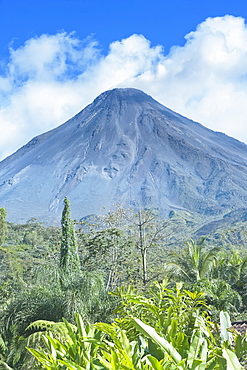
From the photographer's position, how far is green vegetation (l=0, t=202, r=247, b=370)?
3.68 feet

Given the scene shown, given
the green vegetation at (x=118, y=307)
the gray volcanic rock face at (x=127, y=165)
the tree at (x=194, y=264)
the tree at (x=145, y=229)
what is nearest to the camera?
the green vegetation at (x=118, y=307)

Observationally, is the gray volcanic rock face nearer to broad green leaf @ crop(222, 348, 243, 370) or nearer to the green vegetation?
the green vegetation

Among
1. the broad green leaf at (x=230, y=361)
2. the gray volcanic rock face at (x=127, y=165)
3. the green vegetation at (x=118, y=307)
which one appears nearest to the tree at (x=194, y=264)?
the green vegetation at (x=118, y=307)

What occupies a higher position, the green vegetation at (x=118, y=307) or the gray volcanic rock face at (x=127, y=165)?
the gray volcanic rock face at (x=127, y=165)

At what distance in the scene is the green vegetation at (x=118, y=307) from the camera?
1.12 metres

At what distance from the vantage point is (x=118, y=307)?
2.08m

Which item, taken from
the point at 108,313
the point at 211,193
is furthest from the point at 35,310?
the point at 211,193

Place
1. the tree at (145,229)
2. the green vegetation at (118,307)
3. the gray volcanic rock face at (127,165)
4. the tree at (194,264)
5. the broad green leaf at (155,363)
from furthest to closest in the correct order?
1. the gray volcanic rock face at (127,165)
2. the tree at (145,229)
3. the tree at (194,264)
4. the green vegetation at (118,307)
5. the broad green leaf at (155,363)

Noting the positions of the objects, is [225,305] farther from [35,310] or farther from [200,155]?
[200,155]

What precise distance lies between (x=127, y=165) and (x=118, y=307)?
109498 mm

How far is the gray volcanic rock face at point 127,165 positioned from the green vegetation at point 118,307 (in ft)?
249

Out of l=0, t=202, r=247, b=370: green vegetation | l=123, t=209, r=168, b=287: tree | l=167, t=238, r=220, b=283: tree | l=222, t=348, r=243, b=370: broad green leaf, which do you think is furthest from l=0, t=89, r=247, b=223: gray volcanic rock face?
l=222, t=348, r=243, b=370: broad green leaf

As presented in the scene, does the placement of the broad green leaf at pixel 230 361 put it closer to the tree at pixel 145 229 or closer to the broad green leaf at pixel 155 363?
the broad green leaf at pixel 155 363

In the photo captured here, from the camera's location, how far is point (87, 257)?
467 inches
